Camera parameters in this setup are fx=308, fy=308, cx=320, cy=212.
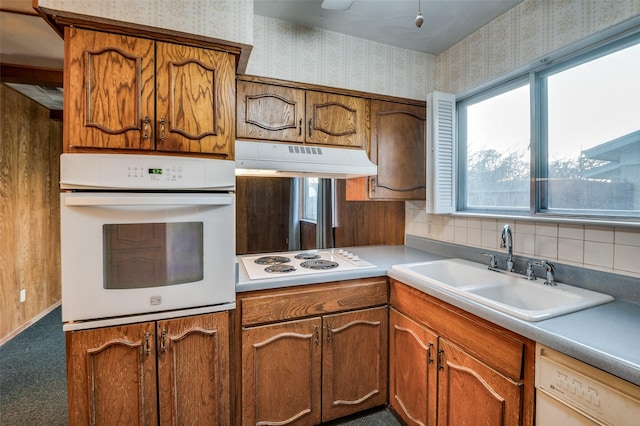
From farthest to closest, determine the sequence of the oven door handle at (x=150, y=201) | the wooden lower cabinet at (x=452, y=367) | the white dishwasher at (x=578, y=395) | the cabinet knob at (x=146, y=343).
→ 1. the cabinet knob at (x=146, y=343)
2. the oven door handle at (x=150, y=201)
3. the wooden lower cabinet at (x=452, y=367)
4. the white dishwasher at (x=578, y=395)

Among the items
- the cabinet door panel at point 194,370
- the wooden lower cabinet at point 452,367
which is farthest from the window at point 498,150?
the cabinet door panel at point 194,370

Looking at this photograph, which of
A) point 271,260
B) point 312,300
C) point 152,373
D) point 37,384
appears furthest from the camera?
point 37,384

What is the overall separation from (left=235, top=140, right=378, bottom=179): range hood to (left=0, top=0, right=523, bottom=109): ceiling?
2.64ft

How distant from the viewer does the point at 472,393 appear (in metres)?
1.28

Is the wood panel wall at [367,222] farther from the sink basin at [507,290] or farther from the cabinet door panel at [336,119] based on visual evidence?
the sink basin at [507,290]

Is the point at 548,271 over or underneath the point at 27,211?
underneath

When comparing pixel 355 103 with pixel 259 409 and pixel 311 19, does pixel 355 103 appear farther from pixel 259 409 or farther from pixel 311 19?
pixel 259 409

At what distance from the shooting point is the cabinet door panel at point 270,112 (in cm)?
182

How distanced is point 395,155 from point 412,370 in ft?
4.55

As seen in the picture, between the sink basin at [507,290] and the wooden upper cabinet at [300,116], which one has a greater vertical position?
the wooden upper cabinet at [300,116]

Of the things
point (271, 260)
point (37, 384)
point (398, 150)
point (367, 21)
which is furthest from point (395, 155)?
point (37, 384)

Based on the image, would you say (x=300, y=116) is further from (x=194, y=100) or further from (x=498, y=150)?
(x=498, y=150)

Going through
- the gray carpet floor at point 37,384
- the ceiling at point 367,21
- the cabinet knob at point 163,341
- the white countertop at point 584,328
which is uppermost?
the ceiling at point 367,21

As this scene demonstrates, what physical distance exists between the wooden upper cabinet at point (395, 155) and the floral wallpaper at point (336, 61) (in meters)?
0.14
